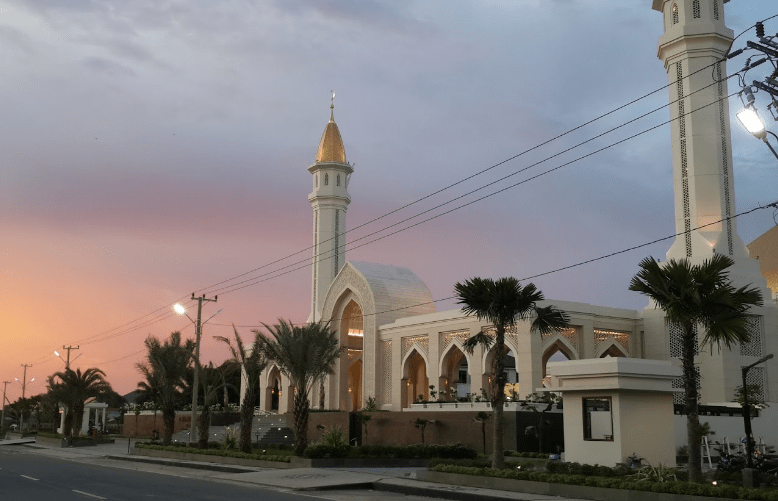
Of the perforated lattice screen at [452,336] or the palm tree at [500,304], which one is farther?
the perforated lattice screen at [452,336]

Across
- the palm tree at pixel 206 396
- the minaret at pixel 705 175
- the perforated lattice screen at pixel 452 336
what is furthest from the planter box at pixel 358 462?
the minaret at pixel 705 175

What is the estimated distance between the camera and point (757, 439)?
3052cm

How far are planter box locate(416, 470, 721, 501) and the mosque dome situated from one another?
40904mm

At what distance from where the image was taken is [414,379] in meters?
50.5

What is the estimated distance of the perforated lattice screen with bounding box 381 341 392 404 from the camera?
46219 millimetres

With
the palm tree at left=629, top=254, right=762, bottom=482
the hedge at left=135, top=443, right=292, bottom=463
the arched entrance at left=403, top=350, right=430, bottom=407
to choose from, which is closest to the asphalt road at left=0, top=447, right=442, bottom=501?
the hedge at left=135, top=443, right=292, bottom=463

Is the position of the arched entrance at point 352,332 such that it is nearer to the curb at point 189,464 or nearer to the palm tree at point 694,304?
the curb at point 189,464

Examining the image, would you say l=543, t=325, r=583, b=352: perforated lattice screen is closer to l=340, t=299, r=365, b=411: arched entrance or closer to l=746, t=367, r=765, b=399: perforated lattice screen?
l=746, t=367, r=765, b=399: perforated lattice screen

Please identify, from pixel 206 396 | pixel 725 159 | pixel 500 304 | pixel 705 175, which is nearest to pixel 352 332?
pixel 206 396

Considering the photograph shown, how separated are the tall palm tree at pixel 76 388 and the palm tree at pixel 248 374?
20748 mm

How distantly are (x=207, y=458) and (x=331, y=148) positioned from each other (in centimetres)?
3346

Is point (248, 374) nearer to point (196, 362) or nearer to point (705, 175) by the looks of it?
point (196, 362)

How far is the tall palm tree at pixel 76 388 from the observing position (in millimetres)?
52438

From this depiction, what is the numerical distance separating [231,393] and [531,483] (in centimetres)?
5922
